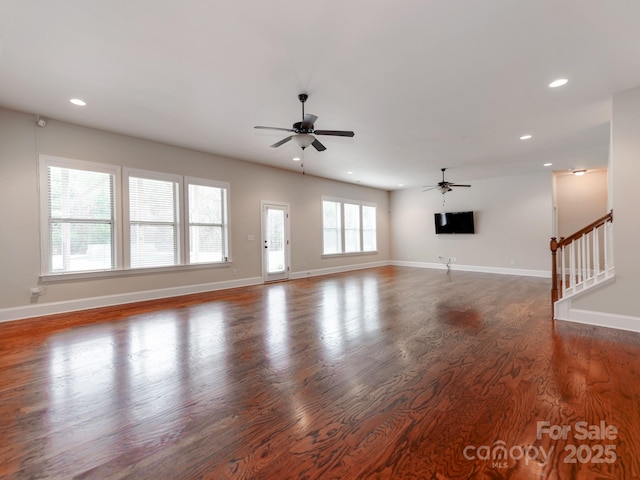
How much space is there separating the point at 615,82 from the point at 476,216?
20.0ft

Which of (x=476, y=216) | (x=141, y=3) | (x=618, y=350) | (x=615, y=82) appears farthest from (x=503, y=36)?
(x=476, y=216)

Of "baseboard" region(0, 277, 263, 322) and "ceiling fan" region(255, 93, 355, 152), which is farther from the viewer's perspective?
"baseboard" region(0, 277, 263, 322)

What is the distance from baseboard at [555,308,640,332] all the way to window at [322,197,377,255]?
5994 mm

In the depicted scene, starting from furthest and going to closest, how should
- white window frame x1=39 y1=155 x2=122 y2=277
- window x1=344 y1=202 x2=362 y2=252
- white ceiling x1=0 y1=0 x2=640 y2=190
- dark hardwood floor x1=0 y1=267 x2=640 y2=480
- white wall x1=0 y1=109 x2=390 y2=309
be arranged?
window x1=344 y1=202 x2=362 y2=252, white window frame x1=39 y1=155 x2=122 y2=277, white wall x1=0 y1=109 x2=390 y2=309, white ceiling x1=0 y1=0 x2=640 y2=190, dark hardwood floor x1=0 y1=267 x2=640 y2=480

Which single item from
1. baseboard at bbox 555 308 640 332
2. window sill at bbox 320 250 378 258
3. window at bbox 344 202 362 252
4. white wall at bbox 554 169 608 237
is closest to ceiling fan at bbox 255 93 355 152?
baseboard at bbox 555 308 640 332

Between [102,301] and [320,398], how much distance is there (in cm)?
465

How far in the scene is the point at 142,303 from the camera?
5184mm

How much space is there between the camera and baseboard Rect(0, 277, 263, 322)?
4.22 meters

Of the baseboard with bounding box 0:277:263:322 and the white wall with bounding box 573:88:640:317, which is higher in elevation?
the white wall with bounding box 573:88:640:317

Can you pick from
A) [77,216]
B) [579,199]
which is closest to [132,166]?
[77,216]

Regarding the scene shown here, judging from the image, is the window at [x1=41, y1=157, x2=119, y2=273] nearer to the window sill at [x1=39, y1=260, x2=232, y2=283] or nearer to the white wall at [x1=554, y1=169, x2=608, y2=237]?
the window sill at [x1=39, y1=260, x2=232, y2=283]

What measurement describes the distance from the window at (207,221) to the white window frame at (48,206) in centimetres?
124

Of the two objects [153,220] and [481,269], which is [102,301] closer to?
[153,220]

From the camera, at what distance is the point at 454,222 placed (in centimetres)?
951
